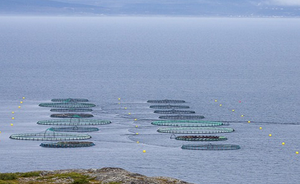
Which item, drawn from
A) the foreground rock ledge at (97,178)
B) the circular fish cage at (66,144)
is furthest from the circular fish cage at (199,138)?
the foreground rock ledge at (97,178)

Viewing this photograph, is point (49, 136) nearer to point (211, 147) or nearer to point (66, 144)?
point (66, 144)

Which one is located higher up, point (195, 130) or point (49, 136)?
point (195, 130)

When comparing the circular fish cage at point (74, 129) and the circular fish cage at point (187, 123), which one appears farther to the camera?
the circular fish cage at point (187, 123)

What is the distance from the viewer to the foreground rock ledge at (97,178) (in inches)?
3223

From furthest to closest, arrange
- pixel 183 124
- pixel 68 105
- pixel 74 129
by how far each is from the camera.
→ pixel 68 105 < pixel 183 124 < pixel 74 129

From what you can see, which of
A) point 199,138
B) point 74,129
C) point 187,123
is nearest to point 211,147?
point 199,138

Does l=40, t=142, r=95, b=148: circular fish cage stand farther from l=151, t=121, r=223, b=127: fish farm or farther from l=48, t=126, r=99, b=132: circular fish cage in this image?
l=151, t=121, r=223, b=127: fish farm

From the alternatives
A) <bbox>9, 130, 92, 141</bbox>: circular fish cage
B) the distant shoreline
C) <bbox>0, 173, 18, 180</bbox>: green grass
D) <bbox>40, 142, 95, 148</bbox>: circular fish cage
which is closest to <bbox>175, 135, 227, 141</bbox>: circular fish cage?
<bbox>40, 142, 95, 148</bbox>: circular fish cage

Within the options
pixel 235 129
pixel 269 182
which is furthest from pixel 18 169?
pixel 235 129

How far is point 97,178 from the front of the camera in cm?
8362

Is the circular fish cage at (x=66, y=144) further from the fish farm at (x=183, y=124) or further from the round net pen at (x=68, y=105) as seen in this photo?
the round net pen at (x=68, y=105)

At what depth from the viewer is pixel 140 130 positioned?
16412 centimetres

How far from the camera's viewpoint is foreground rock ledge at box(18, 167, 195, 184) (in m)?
81.9

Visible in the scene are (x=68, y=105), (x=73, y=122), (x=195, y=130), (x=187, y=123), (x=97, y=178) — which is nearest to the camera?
(x=97, y=178)
